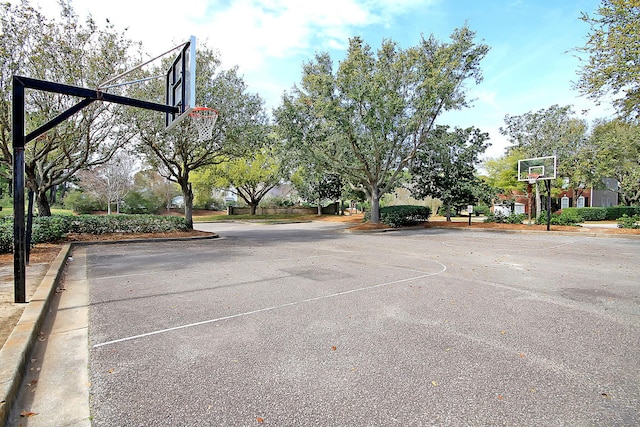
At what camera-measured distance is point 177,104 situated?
7.66 metres

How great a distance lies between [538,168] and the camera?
20.3 meters

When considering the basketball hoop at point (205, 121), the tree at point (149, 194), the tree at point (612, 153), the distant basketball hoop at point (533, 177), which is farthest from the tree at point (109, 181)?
the tree at point (612, 153)

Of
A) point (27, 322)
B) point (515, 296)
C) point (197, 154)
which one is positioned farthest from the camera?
point (197, 154)

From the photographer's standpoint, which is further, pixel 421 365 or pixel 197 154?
pixel 197 154

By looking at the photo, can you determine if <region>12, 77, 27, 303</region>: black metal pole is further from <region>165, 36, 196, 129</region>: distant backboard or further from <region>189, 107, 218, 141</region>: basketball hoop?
<region>189, 107, 218, 141</region>: basketball hoop

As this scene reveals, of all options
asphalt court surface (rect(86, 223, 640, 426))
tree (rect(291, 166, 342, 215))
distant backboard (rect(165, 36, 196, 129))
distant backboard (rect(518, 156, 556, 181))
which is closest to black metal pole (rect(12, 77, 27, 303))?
asphalt court surface (rect(86, 223, 640, 426))

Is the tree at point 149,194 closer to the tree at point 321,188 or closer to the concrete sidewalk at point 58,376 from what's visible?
the tree at point 321,188

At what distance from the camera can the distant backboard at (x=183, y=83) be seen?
6.90 metres

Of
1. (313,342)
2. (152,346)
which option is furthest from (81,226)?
(313,342)

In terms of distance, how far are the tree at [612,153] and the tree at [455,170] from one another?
294 inches

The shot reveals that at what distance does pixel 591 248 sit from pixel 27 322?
1468 centimetres

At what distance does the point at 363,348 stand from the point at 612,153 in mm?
30496

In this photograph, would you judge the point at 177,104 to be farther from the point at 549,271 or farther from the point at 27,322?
the point at 549,271

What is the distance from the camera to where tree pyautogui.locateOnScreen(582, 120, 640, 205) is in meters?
22.3
